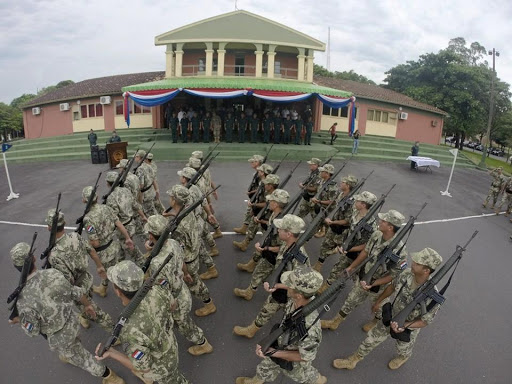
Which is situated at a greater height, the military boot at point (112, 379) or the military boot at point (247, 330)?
the military boot at point (247, 330)

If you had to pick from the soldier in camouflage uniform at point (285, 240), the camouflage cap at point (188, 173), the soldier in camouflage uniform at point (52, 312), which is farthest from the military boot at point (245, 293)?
the camouflage cap at point (188, 173)

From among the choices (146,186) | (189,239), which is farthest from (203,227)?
(146,186)

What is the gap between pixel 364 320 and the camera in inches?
177

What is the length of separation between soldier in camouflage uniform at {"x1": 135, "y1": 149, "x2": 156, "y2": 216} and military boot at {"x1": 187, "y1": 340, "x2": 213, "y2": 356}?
3.39m

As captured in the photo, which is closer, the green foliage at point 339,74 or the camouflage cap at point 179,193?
the camouflage cap at point 179,193

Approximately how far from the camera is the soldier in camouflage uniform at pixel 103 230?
165 inches

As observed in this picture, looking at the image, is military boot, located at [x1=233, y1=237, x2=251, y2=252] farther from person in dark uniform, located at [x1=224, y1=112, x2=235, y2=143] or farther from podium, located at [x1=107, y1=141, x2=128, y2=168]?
person in dark uniform, located at [x1=224, y1=112, x2=235, y2=143]

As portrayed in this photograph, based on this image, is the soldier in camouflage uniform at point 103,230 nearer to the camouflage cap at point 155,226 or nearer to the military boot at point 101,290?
the military boot at point 101,290

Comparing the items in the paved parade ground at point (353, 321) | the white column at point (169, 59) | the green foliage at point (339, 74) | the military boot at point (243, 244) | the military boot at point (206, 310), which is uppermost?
the green foliage at point (339, 74)

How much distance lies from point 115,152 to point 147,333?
1079cm

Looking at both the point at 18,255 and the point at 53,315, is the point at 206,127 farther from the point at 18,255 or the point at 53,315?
the point at 53,315

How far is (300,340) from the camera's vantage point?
2.66m

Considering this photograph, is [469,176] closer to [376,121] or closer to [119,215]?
[376,121]

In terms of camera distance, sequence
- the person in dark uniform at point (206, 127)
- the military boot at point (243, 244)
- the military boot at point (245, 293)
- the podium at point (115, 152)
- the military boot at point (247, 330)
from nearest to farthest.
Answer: the military boot at point (247, 330)
the military boot at point (245, 293)
the military boot at point (243, 244)
the podium at point (115, 152)
the person in dark uniform at point (206, 127)
